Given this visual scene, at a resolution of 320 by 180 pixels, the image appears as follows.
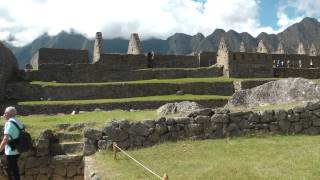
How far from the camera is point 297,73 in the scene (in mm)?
44719

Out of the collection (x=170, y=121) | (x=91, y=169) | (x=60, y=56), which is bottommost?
(x=91, y=169)

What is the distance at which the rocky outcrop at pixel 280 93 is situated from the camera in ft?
56.9

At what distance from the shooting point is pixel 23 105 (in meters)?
30.9

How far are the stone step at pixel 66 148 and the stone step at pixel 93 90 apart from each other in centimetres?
1844

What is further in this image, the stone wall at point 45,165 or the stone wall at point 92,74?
the stone wall at point 92,74

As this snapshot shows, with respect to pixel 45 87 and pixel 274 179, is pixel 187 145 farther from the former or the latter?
pixel 45 87

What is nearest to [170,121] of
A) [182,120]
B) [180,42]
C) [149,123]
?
[182,120]

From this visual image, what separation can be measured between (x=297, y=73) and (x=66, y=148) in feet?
108

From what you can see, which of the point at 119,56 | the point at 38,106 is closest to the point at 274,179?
the point at 38,106

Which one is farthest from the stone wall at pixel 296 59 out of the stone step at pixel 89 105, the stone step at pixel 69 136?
the stone step at pixel 69 136

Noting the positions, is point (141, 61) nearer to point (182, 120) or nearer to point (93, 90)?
point (93, 90)

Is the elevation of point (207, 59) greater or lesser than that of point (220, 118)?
greater

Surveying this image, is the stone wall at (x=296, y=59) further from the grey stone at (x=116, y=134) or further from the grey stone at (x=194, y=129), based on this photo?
the grey stone at (x=116, y=134)

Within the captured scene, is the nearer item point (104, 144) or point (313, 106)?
point (104, 144)
